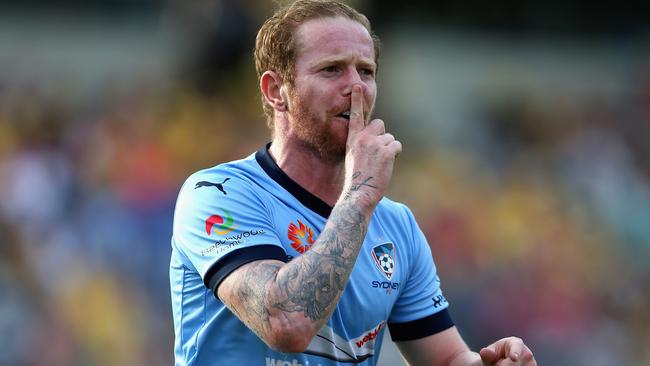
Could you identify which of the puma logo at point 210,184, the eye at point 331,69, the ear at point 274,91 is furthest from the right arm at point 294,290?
the ear at point 274,91

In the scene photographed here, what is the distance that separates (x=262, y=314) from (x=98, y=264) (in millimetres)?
7335

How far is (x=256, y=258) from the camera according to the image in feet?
13.4

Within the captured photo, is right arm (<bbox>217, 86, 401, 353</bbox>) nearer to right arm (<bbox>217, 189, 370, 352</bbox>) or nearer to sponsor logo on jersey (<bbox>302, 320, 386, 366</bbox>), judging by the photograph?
right arm (<bbox>217, 189, 370, 352</bbox>)

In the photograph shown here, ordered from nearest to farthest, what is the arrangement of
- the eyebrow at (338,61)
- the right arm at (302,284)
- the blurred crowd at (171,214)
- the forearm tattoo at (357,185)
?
1. the right arm at (302,284)
2. the forearm tattoo at (357,185)
3. the eyebrow at (338,61)
4. the blurred crowd at (171,214)

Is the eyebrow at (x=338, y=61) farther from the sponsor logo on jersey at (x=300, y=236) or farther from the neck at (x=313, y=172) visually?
the sponsor logo on jersey at (x=300, y=236)

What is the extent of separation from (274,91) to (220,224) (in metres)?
0.89

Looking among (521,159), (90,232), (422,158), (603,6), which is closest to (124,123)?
(90,232)

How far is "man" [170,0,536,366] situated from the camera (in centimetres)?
398

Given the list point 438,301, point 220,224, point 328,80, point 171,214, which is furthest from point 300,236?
point 171,214

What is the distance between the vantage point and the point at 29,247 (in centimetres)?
1107

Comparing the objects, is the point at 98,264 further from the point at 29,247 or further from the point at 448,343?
Result: the point at 448,343

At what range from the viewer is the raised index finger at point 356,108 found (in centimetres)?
449

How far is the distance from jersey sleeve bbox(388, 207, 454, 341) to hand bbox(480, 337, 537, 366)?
0.47 metres

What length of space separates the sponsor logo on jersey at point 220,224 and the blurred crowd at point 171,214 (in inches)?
262
